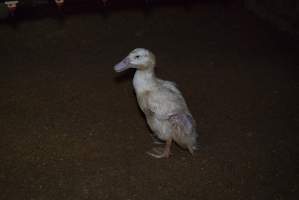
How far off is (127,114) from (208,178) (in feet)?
4.27

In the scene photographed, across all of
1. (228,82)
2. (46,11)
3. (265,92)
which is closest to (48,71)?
(46,11)

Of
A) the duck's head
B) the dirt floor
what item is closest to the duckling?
the duck's head

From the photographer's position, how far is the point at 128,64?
372cm

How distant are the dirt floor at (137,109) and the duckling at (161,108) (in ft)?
0.68

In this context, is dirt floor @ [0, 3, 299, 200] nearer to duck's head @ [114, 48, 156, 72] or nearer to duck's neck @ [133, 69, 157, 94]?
duck's neck @ [133, 69, 157, 94]

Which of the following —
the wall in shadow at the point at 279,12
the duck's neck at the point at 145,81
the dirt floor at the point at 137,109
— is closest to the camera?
the dirt floor at the point at 137,109

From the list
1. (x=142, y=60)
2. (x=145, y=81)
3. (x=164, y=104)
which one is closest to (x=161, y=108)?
(x=164, y=104)

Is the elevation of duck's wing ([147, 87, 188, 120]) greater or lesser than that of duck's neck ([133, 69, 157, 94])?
lesser

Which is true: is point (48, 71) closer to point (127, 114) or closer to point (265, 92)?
point (127, 114)

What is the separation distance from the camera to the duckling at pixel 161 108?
11.7ft

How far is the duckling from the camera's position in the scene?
3.57 meters

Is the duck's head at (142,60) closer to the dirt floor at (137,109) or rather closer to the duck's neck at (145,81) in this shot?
the duck's neck at (145,81)

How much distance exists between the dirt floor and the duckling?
0.68 feet

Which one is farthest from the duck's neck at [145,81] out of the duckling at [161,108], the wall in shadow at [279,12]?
the wall in shadow at [279,12]
